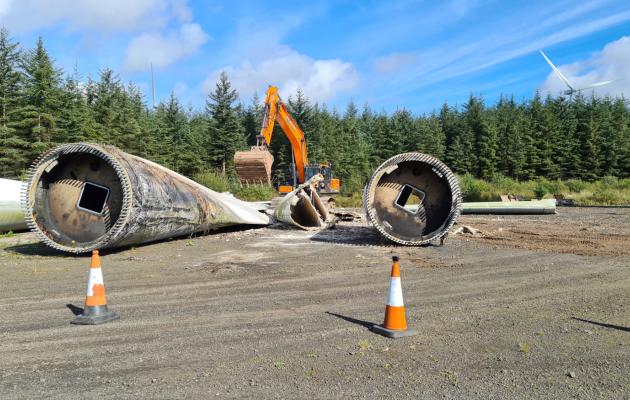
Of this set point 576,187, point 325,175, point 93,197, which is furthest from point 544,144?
point 93,197

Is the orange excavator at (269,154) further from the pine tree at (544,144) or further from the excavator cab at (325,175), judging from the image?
the pine tree at (544,144)

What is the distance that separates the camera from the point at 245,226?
1447 centimetres

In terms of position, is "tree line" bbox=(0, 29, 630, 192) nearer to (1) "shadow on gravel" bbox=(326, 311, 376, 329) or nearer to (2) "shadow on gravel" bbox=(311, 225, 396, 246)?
(2) "shadow on gravel" bbox=(311, 225, 396, 246)

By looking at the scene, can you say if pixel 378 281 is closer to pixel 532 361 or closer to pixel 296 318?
pixel 296 318

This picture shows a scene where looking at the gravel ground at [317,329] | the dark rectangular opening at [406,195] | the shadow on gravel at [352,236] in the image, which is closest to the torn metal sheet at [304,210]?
the shadow on gravel at [352,236]

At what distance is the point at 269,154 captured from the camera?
2761 cm

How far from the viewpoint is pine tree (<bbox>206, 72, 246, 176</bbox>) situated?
4250 centimetres

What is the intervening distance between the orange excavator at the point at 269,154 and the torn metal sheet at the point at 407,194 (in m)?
12.8

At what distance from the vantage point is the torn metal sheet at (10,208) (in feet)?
41.7

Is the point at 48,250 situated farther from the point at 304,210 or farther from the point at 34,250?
the point at 304,210

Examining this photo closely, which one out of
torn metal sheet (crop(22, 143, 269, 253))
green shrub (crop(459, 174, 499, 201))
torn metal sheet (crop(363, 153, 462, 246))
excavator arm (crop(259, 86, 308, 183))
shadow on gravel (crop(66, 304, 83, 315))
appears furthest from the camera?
green shrub (crop(459, 174, 499, 201))

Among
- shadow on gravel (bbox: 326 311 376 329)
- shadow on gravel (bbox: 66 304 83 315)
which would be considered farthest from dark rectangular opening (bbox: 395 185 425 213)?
shadow on gravel (bbox: 66 304 83 315)

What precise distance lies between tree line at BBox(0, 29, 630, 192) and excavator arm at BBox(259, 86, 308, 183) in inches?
358

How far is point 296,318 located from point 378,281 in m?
2.29
